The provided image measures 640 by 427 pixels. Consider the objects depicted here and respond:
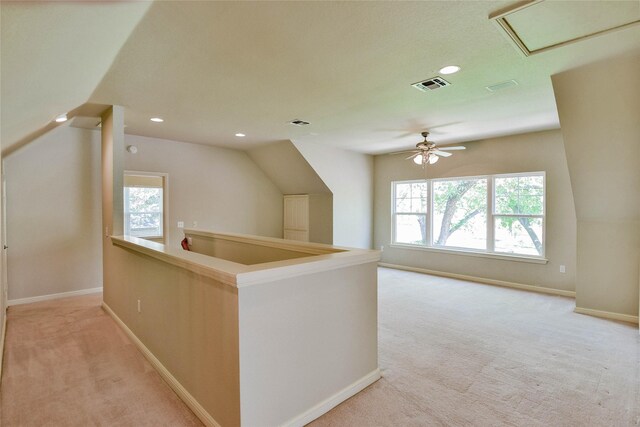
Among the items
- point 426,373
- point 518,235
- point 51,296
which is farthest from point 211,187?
point 518,235

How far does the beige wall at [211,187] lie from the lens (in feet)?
18.6

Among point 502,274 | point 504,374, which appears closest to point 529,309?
point 502,274

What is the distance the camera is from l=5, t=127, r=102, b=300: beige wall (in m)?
4.45

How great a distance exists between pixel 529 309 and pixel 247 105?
4629 millimetres

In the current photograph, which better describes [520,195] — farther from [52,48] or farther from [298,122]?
[52,48]

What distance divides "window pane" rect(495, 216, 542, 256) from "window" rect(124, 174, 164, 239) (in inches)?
244

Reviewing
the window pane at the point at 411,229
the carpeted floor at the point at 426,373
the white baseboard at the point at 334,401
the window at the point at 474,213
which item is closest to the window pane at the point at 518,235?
the window at the point at 474,213

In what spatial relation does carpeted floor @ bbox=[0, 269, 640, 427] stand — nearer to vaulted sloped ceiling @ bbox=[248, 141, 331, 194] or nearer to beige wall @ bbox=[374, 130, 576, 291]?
beige wall @ bbox=[374, 130, 576, 291]

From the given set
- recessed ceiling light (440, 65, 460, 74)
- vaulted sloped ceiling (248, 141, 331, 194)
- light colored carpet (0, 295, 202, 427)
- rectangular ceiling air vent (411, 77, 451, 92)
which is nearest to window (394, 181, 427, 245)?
vaulted sloped ceiling (248, 141, 331, 194)

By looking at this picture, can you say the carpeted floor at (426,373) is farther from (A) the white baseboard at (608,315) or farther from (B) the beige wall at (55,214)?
(B) the beige wall at (55,214)

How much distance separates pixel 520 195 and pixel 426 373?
13.7 ft

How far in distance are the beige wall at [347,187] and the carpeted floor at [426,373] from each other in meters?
2.93

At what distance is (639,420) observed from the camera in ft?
6.77

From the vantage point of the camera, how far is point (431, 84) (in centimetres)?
312
